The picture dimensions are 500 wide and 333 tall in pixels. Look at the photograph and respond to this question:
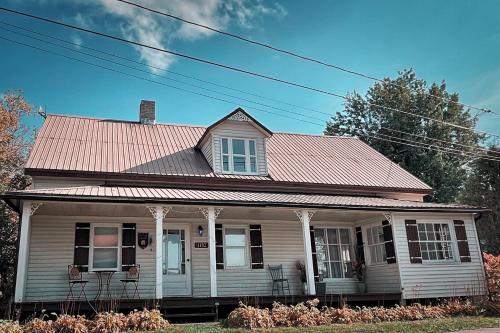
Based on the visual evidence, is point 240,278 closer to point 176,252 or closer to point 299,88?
point 176,252

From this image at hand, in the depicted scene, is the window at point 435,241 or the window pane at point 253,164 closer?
the window at point 435,241

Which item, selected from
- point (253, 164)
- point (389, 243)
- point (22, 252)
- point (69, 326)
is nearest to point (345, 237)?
point (389, 243)

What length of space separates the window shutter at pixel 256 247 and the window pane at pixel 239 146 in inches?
111

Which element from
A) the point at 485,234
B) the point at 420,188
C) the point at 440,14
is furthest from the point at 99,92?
the point at 485,234

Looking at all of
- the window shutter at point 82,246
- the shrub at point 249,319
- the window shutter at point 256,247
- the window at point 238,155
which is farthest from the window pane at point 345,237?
the window shutter at point 82,246

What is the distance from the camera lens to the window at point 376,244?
15773 millimetres

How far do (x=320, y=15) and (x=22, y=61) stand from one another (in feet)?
30.9

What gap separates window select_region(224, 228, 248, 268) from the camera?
49.4ft

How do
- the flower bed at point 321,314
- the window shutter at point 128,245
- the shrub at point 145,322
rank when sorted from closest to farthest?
the shrub at point 145,322 → the flower bed at point 321,314 → the window shutter at point 128,245

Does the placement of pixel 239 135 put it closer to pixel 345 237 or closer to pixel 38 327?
pixel 345 237

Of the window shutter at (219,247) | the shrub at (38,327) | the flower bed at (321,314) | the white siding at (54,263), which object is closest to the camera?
the shrub at (38,327)

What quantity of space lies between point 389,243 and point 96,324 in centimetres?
949

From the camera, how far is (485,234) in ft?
82.4

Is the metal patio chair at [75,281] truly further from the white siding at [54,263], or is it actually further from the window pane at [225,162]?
the window pane at [225,162]
